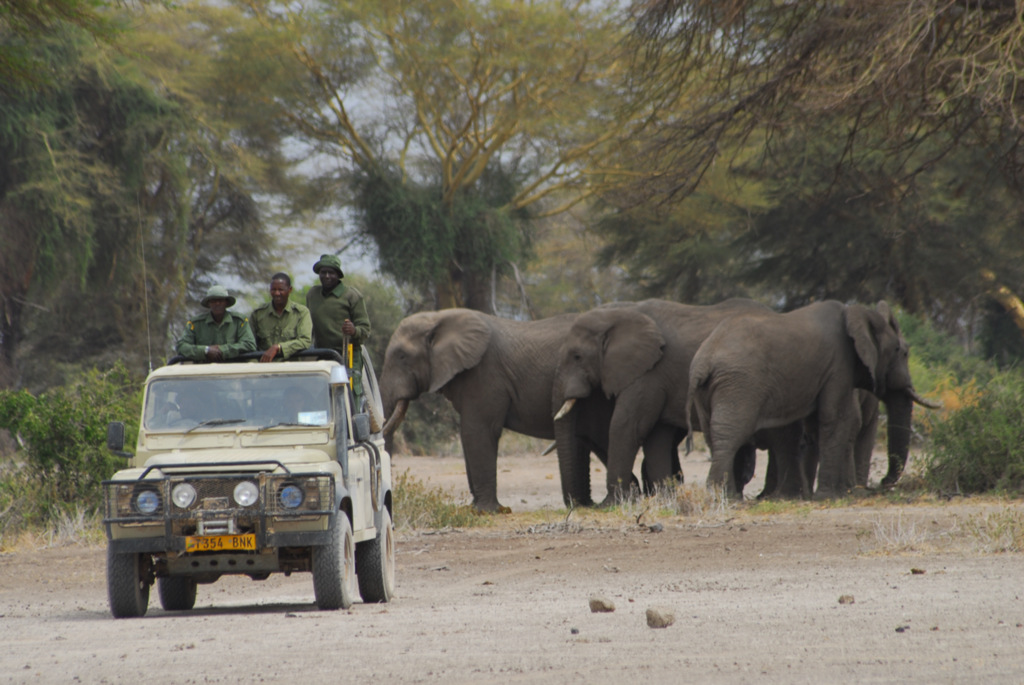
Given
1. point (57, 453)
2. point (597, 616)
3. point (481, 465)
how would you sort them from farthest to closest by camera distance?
point (481, 465) < point (57, 453) < point (597, 616)

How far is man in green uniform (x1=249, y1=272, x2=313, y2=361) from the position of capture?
33.8 feet

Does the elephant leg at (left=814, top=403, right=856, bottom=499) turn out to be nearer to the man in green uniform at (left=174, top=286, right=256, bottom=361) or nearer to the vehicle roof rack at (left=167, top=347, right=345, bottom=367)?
the vehicle roof rack at (left=167, top=347, right=345, bottom=367)

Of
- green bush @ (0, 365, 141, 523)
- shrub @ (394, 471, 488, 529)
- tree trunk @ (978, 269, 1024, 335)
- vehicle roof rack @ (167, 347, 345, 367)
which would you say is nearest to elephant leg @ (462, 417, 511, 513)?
shrub @ (394, 471, 488, 529)

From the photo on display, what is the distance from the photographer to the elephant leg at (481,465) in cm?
1862

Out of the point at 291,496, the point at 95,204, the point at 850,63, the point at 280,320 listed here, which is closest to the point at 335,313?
the point at 280,320

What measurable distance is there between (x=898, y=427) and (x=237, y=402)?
11.5m

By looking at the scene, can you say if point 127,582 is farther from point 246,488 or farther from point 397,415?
point 397,415

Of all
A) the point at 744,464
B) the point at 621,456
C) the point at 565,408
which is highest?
the point at 565,408

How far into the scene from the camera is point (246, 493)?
8.45 meters

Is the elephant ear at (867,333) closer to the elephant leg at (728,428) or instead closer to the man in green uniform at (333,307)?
the elephant leg at (728,428)

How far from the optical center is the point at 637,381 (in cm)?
1828

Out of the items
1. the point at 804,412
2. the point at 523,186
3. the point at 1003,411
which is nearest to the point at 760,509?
the point at 804,412

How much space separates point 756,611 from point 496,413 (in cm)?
1134

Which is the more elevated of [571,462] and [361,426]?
[361,426]
